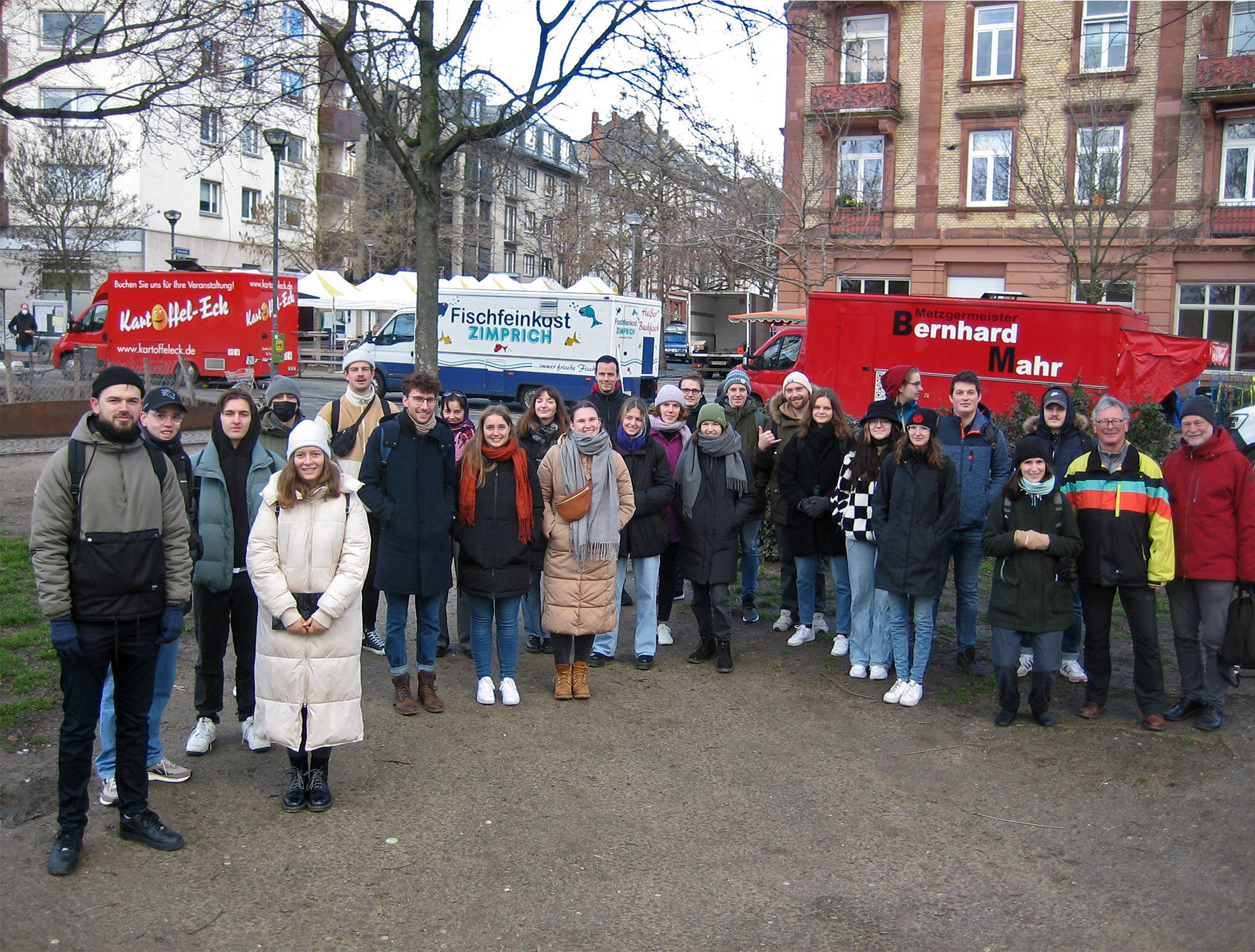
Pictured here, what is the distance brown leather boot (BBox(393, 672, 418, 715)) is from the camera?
6062 mm

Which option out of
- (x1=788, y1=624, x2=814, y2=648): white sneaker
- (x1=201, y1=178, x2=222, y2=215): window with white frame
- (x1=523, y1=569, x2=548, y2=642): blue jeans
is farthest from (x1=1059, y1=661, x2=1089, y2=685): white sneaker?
(x1=201, y1=178, x2=222, y2=215): window with white frame

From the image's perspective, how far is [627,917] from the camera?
4012 mm

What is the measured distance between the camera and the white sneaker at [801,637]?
25.1 ft

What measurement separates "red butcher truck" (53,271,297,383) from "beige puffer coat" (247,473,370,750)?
22.6 metres

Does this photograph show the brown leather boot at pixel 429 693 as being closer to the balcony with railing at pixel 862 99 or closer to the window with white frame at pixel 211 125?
the window with white frame at pixel 211 125

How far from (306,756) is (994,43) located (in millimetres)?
33172

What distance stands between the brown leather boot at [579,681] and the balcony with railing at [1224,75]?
29.9 m

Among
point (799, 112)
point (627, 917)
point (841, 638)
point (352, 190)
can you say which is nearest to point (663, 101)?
point (841, 638)

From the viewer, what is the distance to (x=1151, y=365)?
18.2 m

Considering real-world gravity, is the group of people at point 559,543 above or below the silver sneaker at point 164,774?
above

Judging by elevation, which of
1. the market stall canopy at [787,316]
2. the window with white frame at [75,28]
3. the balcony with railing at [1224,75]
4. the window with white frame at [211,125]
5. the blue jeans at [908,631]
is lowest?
the blue jeans at [908,631]

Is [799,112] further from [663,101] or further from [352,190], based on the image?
[352,190]

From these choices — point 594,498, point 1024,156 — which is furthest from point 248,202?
point 594,498

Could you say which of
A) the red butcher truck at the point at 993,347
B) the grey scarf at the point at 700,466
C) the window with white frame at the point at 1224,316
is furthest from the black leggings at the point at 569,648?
the window with white frame at the point at 1224,316
